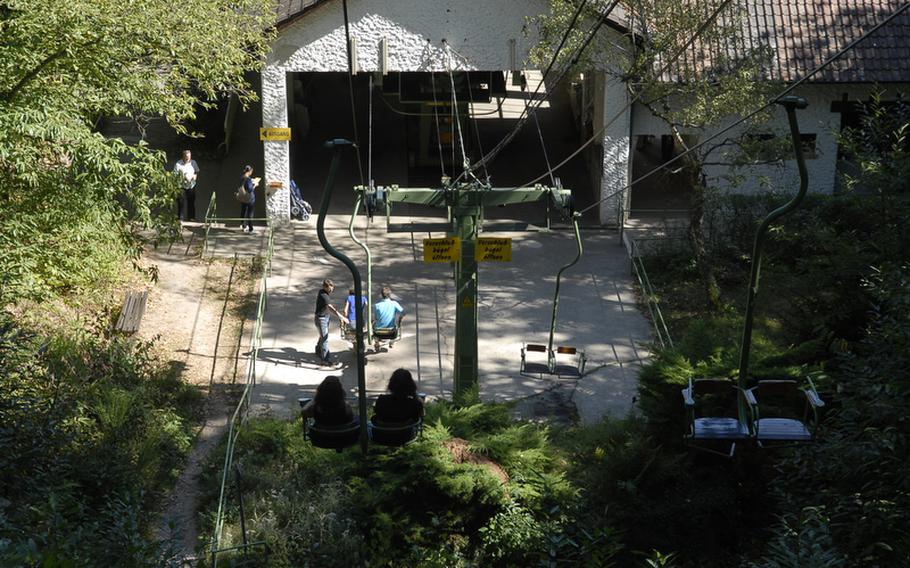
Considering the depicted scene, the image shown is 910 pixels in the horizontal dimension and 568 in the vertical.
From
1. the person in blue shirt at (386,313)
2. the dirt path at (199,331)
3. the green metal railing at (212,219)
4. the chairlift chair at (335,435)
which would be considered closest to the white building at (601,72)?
the green metal railing at (212,219)

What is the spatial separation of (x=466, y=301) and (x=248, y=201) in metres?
8.72

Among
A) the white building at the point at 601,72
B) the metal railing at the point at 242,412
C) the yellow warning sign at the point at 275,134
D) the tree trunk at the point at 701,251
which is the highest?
the white building at the point at 601,72

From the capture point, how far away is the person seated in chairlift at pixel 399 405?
449 inches

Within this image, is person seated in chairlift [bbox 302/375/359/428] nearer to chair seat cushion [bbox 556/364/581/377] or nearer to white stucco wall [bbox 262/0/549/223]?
chair seat cushion [bbox 556/364/581/377]

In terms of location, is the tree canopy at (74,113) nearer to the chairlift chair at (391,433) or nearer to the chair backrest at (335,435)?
the chair backrest at (335,435)

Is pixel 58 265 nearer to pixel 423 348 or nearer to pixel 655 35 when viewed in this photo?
pixel 423 348

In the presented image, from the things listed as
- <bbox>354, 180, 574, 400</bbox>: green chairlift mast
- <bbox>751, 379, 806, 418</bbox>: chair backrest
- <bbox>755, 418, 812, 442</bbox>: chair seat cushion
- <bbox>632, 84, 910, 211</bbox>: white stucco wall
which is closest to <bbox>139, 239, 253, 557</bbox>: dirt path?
<bbox>354, 180, 574, 400</bbox>: green chairlift mast

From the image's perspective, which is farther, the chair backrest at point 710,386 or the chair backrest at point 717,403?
the chair backrest at point 717,403

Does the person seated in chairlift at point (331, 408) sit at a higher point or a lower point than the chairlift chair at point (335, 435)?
higher

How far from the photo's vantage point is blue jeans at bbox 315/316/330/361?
18.1 metres

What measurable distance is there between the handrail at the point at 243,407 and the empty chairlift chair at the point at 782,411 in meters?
5.01

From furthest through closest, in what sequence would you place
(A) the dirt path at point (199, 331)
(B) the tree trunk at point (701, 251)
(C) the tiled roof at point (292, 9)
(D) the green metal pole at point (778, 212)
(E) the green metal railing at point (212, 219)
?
(C) the tiled roof at point (292, 9) < (E) the green metal railing at point (212, 219) < (B) the tree trunk at point (701, 251) < (A) the dirt path at point (199, 331) < (D) the green metal pole at point (778, 212)

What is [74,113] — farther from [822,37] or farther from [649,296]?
[822,37]

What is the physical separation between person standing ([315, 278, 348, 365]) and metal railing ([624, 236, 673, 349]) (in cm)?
497
